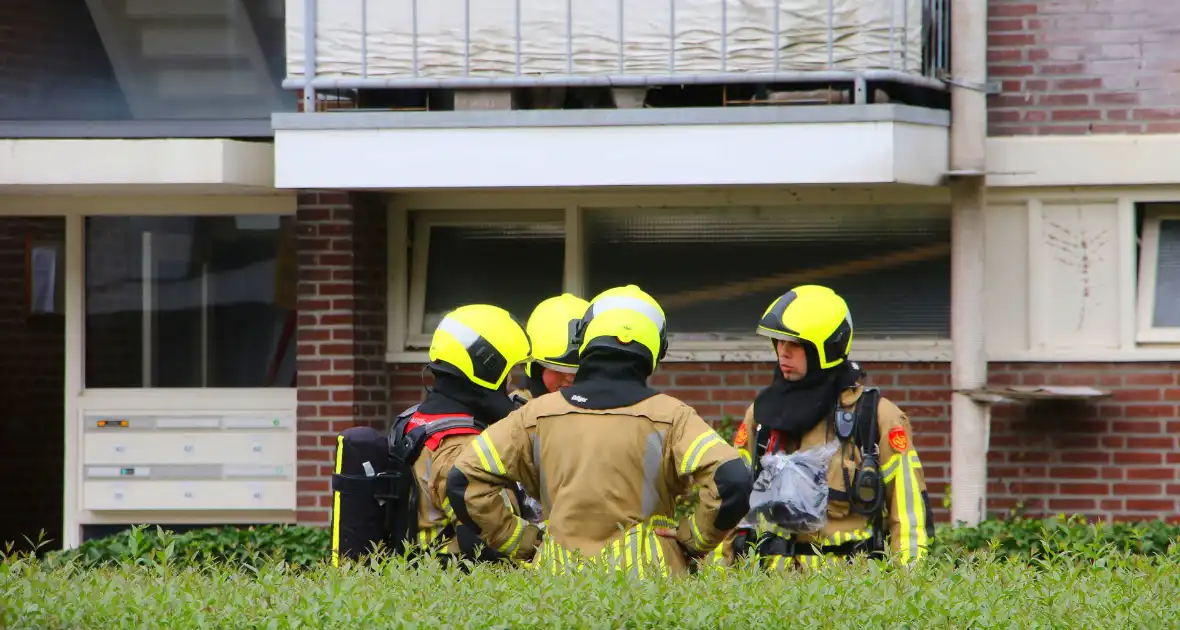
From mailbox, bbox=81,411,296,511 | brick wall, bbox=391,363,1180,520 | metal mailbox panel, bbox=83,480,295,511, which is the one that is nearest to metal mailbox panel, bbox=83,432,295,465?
mailbox, bbox=81,411,296,511

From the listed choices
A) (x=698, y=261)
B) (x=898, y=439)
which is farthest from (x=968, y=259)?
(x=898, y=439)

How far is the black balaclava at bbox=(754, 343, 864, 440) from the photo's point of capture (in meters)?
5.55

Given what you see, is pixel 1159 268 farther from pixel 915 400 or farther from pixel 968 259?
pixel 915 400

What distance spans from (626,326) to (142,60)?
18.1 feet

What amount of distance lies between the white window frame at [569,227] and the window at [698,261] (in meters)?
0.01

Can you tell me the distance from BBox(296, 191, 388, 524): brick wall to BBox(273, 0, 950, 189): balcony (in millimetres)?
818

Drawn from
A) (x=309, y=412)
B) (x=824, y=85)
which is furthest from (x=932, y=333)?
(x=309, y=412)

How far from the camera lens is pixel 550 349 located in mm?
6477

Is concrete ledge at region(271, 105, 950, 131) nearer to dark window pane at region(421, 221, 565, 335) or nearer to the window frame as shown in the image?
the window frame

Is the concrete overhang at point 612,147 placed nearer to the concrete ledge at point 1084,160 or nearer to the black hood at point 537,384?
the concrete ledge at point 1084,160

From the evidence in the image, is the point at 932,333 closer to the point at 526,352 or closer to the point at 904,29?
the point at 904,29

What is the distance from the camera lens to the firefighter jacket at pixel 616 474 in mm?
4816

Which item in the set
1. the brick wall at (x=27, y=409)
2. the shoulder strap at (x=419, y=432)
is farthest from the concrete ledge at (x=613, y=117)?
the brick wall at (x=27, y=409)

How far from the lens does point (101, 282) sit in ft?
31.9
